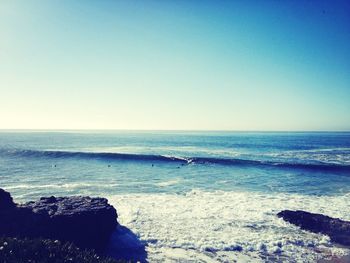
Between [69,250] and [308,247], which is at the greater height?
[69,250]

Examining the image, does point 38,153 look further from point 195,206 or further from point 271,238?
point 271,238

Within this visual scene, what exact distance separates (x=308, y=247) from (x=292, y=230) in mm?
1941

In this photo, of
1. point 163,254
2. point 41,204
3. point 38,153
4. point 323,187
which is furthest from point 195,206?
point 38,153

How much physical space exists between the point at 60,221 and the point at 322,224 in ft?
40.2

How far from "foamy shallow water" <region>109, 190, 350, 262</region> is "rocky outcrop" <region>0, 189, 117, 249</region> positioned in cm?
204

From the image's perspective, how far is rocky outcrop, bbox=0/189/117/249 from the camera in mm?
11062

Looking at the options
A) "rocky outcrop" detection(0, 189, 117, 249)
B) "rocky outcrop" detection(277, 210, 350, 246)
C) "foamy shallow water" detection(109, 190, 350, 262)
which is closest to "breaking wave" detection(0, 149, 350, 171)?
"foamy shallow water" detection(109, 190, 350, 262)

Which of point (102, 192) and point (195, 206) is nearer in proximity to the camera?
point (195, 206)

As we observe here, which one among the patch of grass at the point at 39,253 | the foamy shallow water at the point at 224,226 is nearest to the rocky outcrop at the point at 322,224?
the foamy shallow water at the point at 224,226

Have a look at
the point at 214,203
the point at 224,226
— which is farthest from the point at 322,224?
the point at 214,203

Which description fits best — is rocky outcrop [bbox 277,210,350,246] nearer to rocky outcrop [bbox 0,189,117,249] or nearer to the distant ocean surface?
the distant ocean surface

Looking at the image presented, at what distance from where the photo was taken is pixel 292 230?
581 inches

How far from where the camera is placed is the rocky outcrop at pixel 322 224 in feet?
45.3

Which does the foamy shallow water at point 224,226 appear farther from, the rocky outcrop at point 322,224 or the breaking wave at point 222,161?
the breaking wave at point 222,161
